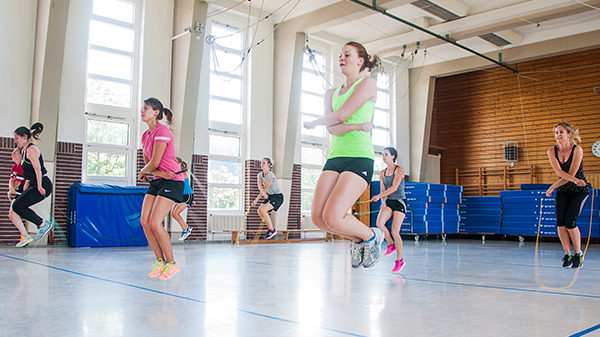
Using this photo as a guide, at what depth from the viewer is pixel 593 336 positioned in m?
2.47

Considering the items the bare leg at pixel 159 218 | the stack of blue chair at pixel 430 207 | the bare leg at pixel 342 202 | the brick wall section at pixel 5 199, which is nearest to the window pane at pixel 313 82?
the stack of blue chair at pixel 430 207

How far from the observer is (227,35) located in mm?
13227

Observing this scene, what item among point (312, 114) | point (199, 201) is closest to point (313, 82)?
point (312, 114)

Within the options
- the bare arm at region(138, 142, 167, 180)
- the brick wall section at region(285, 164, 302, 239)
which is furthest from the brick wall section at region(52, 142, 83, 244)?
the bare arm at region(138, 142, 167, 180)

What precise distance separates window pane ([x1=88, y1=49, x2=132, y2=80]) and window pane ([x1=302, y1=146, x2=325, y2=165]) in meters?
5.63

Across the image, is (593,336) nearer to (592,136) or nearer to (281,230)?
(281,230)

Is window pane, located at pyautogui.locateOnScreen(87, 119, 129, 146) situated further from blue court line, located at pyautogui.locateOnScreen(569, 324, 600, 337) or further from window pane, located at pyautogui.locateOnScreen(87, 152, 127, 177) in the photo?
blue court line, located at pyautogui.locateOnScreen(569, 324, 600, 337)

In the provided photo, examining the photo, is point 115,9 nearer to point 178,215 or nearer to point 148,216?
point 178,215

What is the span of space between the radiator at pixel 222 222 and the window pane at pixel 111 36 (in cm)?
437

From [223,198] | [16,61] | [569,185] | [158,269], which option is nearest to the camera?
[158,269]

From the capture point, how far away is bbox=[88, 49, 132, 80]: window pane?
36.7 feet

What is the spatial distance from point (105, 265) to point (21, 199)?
8.14 ft

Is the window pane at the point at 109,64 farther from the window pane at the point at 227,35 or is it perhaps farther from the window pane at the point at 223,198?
the window pane at the point at 223,198

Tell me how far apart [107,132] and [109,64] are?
4.87 ft
